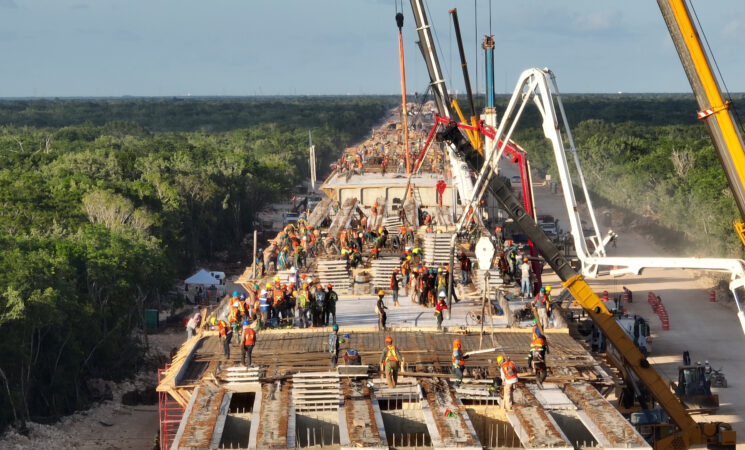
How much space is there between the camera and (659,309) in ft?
204

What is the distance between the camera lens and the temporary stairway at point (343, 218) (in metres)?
55.1

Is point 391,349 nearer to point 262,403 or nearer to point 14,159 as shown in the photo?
point 262,403

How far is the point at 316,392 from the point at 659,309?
127 ft

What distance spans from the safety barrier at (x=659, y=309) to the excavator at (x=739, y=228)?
908 inches

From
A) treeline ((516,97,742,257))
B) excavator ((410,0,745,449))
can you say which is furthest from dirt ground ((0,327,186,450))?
treeline ((516,97,742,257))

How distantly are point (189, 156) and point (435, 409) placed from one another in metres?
91.0

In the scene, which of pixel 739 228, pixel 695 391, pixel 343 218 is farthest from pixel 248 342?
pixel 343 218

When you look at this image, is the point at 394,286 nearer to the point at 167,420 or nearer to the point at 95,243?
the point at 167,420

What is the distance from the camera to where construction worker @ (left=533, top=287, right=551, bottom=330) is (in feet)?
119

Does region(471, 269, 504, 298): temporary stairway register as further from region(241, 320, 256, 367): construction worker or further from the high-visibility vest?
region(241, 320, 256, 367): construction worker

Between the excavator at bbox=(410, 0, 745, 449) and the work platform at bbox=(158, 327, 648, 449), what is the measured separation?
4.97 ft

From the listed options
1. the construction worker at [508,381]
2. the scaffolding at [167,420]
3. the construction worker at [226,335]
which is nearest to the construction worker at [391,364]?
the construction worker at [508,381]

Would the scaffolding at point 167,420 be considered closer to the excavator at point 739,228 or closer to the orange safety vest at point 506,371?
the orange safety vest at point 506,371

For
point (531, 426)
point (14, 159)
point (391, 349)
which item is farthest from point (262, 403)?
point (14, 159)
